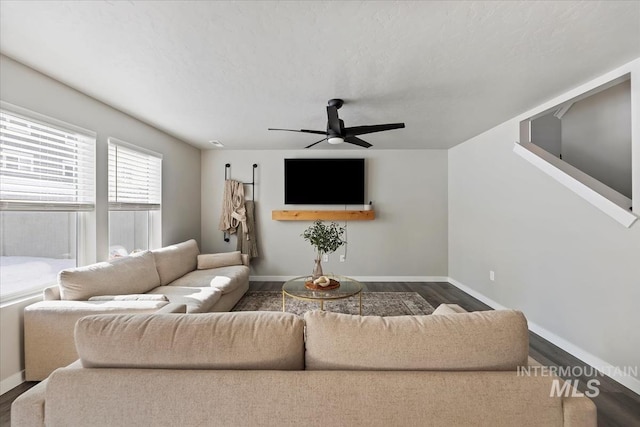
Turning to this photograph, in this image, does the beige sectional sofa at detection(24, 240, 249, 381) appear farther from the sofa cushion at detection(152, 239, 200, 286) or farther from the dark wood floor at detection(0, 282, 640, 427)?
the dark wood floor at detection(0, 282, 640, 427)

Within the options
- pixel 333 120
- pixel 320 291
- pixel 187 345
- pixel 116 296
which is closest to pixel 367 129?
pixel 333 120

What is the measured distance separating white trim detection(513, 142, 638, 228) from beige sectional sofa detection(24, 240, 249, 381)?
3210mm

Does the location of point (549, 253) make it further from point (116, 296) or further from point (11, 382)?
point (11, 382)

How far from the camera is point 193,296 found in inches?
97.0

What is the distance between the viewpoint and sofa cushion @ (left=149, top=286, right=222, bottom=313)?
2295mm

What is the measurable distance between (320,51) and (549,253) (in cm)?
284

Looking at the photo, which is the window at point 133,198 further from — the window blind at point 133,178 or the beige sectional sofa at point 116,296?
the beige sectional sofa at point 116,296

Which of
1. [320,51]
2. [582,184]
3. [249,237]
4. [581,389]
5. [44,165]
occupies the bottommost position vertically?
[581,389]

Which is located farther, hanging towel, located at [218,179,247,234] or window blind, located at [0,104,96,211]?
hanging towel, located at [218,179,247,234]

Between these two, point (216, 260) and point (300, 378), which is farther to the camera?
point (216, 260)

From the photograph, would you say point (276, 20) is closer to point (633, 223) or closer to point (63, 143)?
point (63, 143)

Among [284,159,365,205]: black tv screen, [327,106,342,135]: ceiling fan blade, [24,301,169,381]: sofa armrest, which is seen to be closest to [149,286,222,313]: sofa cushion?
[24,301,169,381]: sofa armrest

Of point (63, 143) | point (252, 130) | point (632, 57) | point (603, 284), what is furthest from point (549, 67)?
point (63, 143)

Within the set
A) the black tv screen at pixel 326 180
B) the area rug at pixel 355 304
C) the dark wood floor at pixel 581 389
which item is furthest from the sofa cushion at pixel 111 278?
the black tv screen at pixel 326 180
